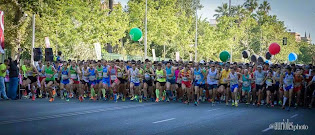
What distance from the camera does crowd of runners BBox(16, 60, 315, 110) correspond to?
21.8 metres

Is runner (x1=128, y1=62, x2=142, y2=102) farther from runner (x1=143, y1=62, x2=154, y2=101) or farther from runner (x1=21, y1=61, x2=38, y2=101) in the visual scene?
runner (x1=21, y1=61, x2=38, y2=101)

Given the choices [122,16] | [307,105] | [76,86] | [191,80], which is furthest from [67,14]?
[307,105]

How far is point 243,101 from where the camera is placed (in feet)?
79.8

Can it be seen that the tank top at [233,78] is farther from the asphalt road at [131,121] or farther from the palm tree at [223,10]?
the palm tree at [223,10]

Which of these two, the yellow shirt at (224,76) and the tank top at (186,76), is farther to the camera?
the tank top at (186,76)

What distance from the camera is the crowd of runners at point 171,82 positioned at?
21.8 m

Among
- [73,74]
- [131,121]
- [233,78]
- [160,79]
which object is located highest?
[73,74]

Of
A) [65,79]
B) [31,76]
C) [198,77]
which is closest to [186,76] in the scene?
[198,77]

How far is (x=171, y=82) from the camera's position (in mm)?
23969

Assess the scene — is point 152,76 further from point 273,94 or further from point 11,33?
point 11,33

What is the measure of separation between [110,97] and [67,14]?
18291 millimetres

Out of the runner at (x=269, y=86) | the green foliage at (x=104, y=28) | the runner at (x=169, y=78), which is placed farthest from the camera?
the green foliage at (x=104, y=28)

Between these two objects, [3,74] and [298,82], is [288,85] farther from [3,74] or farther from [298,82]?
[3,74]

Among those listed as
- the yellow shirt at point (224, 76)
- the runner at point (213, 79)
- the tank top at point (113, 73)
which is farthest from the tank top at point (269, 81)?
the tank top at point (113, 73)
